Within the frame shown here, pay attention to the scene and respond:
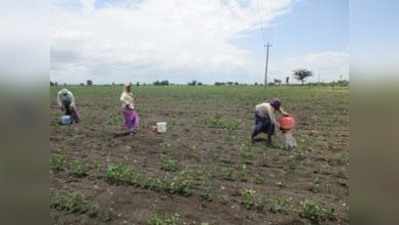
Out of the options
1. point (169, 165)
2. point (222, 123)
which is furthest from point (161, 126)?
point (222, 123)

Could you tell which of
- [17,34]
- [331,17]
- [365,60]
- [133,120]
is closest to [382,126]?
[365,60]

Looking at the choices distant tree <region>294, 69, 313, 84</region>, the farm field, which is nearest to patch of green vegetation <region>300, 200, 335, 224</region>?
the farm field

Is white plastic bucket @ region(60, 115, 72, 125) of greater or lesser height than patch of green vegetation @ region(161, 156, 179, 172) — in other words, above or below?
above

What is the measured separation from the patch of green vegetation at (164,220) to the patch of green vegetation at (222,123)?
73 cm

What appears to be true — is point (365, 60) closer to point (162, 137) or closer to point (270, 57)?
point (270, 57)

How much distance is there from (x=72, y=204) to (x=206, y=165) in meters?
0.89

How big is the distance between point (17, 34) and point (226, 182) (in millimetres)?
1432

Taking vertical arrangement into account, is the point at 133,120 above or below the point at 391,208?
above

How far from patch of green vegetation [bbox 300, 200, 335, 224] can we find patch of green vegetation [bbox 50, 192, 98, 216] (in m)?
1.22

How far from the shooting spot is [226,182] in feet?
7.70

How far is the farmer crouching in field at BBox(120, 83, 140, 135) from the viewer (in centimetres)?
245

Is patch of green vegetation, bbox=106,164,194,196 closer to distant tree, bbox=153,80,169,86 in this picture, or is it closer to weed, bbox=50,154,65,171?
weed, bbox=50,154,65,171

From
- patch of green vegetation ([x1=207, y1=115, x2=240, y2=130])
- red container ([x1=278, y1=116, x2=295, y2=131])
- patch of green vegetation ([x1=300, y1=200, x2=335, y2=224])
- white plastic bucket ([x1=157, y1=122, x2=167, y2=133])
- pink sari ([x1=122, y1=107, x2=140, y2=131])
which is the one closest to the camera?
patch of green vegetation ([x1=300, y1=200, x2=335, y2=224])

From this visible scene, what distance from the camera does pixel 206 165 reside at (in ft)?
8.37
